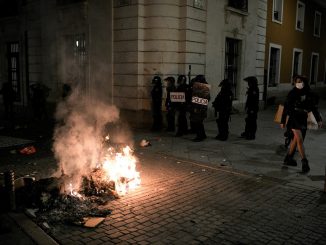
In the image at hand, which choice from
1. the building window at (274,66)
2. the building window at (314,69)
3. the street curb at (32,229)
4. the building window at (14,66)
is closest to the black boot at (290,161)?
the street curb at (32,229)

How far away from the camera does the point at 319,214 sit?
5023 mm

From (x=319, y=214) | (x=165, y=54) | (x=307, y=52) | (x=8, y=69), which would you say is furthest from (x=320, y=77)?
(x=319, y=214)

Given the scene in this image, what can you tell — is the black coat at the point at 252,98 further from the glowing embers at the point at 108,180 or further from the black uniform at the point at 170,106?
the glowing embers at the point at 108,180

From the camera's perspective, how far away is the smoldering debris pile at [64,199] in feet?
15.5

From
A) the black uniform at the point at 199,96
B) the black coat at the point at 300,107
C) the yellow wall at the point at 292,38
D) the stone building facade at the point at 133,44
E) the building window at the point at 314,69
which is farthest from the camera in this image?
the building window at the point at 314,69

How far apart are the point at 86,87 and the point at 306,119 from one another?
9546 millimetres

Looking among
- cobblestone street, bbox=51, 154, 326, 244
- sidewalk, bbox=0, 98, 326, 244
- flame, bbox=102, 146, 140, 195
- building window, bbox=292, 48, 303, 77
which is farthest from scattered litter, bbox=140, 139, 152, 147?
building window, bbox=292, 48, 303, 77

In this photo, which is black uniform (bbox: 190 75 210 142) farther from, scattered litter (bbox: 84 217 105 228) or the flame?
scattered litter (bbox: 84 217 105 228)

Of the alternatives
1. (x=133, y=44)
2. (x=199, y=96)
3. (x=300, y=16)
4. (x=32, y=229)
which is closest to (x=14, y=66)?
(x=133, y=44)

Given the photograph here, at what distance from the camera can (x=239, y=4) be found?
16031 mm

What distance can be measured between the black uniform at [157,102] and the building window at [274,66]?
34.2 feet

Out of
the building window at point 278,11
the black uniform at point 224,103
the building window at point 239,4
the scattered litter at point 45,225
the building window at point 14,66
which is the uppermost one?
the building window at point 278,11

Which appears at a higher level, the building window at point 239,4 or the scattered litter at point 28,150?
the building window at point 239,4

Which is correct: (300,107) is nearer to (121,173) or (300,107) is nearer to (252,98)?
(252,98)
